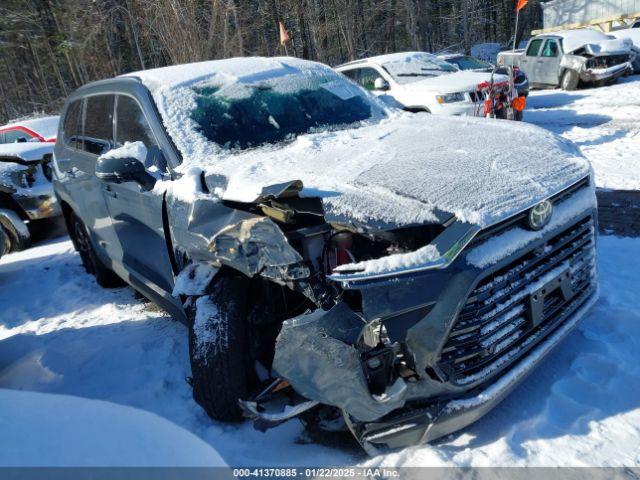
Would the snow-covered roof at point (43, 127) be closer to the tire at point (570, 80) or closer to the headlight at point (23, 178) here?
the headlight at point (23, 178)

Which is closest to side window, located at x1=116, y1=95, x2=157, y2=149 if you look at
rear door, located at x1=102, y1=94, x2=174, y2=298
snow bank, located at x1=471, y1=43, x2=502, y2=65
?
rear door, located at x1=102, y1=94, x2=174, y2=298

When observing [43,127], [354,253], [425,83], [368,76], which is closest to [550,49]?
[368,76]

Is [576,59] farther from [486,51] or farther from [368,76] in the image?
[486,51]

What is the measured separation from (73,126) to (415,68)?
6988mm

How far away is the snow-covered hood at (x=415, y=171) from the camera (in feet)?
7.01

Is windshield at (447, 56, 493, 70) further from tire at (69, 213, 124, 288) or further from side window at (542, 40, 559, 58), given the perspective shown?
tire at (69, 213, 124, 288)

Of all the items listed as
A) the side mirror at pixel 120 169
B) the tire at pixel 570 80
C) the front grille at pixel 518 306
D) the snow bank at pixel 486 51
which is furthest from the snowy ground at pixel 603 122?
the snow bank at pixel 486 51

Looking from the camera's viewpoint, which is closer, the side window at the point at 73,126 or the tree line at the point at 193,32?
the side window at the point at 73,126

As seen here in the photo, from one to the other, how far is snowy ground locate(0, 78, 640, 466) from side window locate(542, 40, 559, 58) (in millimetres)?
12008

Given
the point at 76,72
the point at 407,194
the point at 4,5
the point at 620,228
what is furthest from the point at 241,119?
the point at 4,5

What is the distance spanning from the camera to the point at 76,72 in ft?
91.3

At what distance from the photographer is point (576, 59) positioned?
13.6m

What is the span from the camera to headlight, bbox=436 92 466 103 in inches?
332

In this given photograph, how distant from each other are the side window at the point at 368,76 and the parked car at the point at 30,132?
6.05 m
